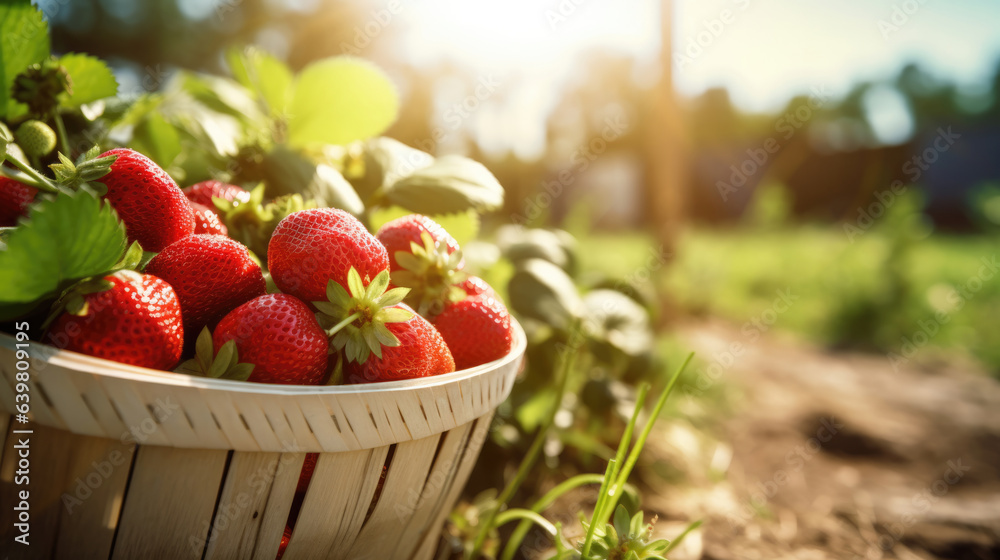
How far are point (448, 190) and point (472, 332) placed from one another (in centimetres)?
24

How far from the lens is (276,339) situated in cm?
59

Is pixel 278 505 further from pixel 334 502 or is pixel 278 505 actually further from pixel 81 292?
pixel 81 292

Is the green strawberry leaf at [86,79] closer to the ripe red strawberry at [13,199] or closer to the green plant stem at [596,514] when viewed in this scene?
the ripe red strawberry at [13,199]

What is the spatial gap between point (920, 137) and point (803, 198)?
6.07 ft

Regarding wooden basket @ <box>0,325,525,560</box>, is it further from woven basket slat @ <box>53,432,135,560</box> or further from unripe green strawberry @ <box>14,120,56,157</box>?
unripe green strawberry @ <box>14,120,56,157</box>

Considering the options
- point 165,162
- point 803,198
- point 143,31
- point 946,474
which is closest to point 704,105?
point 803,198

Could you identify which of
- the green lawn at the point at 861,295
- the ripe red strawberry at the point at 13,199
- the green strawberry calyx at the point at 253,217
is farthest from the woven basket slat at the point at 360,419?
the green lawn at the point at 861,295

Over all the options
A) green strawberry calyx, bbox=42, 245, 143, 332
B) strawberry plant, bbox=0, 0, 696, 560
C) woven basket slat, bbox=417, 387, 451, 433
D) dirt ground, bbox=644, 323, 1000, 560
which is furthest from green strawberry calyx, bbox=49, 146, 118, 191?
dirt ground, bbox=644, 323, 1000, 560

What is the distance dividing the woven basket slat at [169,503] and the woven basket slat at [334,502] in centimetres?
9

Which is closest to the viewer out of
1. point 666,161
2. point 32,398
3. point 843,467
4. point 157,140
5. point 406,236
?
point 32,398

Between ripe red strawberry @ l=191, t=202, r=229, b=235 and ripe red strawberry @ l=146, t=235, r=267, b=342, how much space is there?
102mm

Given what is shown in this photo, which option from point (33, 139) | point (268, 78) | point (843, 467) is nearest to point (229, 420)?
point (33, 139)

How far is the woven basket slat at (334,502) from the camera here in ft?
1.81

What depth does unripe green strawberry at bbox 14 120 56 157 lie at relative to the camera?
748mm
